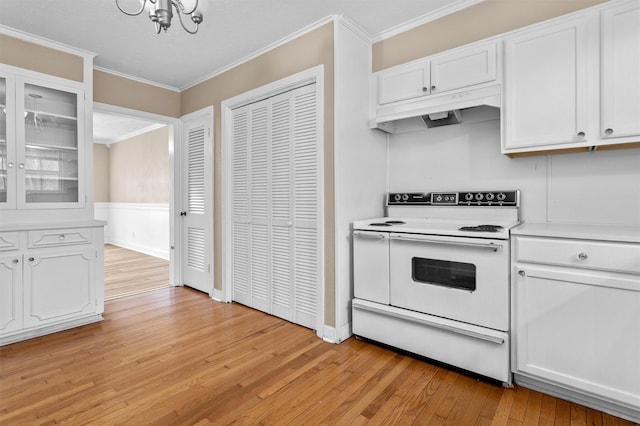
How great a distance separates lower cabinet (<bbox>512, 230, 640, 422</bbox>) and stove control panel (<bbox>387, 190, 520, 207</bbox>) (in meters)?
0.56

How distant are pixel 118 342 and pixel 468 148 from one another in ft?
10.1

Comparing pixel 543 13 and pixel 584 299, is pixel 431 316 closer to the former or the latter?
pixel 584 299

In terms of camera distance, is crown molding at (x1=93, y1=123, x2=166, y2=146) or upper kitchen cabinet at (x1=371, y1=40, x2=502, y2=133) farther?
crown molding at (x1=93, y1=123, x2=166, y2=146)

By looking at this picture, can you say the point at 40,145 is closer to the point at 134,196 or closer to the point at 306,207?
the point at 306,207

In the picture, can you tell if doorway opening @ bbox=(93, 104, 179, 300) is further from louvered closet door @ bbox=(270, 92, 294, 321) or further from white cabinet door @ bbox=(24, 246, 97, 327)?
louvered closet door @ bbox=(270, 92, 294, 321)

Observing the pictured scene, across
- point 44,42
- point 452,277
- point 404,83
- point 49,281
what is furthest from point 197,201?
point 452,277

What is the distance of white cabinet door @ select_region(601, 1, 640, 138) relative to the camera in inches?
70.1

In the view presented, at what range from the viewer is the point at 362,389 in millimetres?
1949

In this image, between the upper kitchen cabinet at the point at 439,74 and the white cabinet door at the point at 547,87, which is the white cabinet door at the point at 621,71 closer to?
the white cabinet door at the point at 547,87

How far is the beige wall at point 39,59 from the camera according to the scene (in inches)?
108

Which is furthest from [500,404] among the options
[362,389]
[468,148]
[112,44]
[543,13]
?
[112,44]

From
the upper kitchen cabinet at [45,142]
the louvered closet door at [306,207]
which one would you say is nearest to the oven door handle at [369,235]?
the louvered closet door at [306,207]

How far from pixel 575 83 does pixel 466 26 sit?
86 centimetres

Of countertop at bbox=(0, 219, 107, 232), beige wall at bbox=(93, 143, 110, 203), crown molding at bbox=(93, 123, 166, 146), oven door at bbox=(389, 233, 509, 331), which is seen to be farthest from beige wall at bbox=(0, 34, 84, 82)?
beige wall at bbox=(93, 143, 110, 203)
